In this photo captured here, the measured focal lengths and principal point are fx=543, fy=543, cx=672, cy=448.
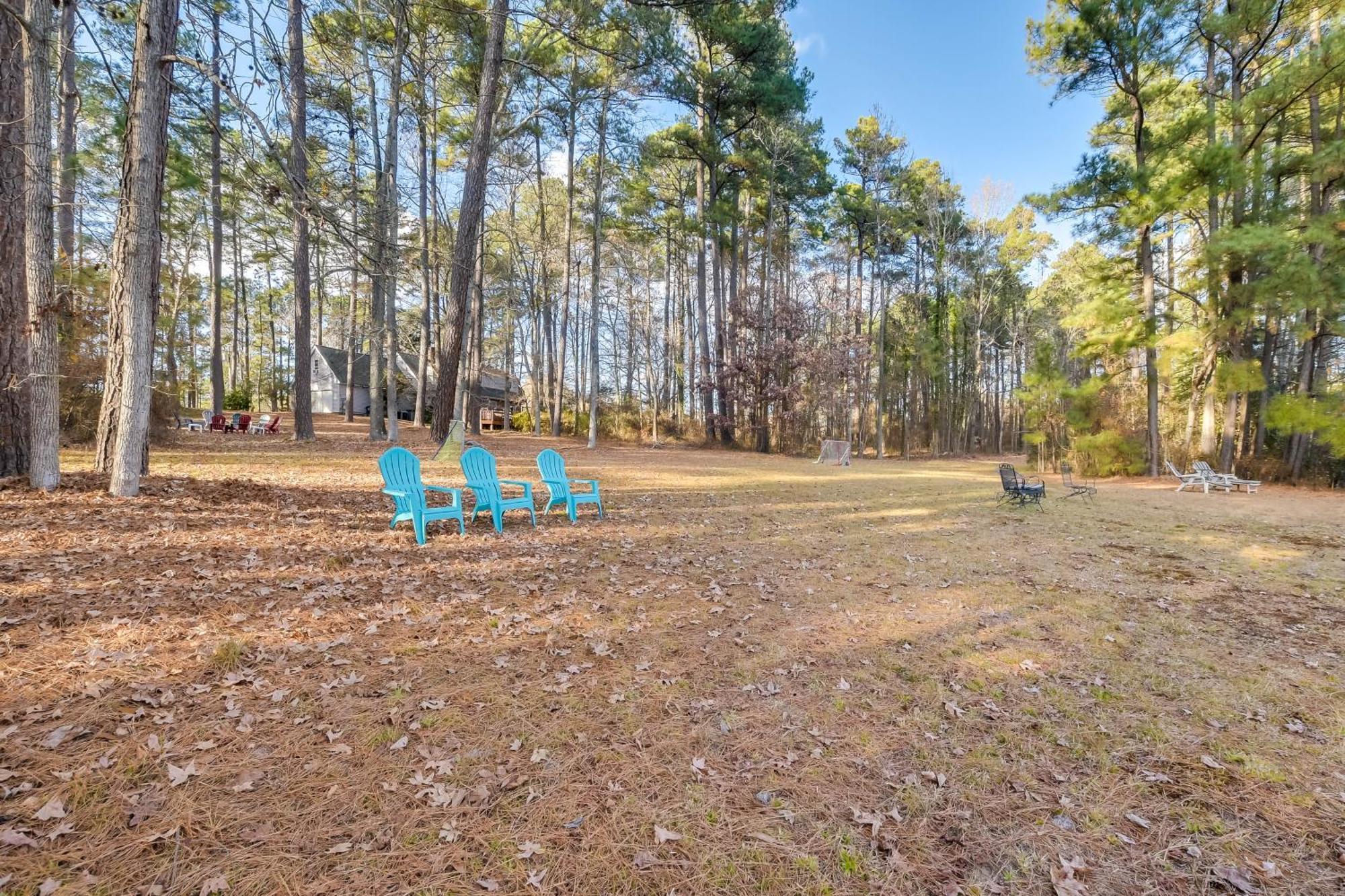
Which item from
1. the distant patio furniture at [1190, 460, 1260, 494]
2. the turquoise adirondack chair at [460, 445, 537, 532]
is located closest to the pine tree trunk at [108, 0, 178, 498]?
the turquoise adirondack chair at [460, 445, 537, 532]

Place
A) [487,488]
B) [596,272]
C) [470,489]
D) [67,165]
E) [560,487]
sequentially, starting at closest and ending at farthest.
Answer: [487,488] → [470,489] → [560,487] → [67,165] → [596,272]

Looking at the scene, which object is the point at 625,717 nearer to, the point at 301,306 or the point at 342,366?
the point at 301,306

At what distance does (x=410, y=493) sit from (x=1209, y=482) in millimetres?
18234

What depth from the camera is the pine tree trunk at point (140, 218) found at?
5082 mm

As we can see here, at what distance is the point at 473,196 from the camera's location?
10.7m

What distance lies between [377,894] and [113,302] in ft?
21.2

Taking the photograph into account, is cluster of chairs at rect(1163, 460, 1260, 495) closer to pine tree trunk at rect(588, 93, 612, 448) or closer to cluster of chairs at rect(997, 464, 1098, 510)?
cluster of chairs at rect(997, 464, 1098, 510)

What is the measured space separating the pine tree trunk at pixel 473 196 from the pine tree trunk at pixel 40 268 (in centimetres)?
513

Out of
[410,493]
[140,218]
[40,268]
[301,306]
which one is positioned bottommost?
[410,493]

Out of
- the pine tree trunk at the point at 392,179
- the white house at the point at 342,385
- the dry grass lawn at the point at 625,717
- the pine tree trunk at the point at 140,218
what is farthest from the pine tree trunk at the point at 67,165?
the white house at the point at 342,385

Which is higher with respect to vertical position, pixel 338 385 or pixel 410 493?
pixel 338 385

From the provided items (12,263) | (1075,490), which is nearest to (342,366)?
(12,263)

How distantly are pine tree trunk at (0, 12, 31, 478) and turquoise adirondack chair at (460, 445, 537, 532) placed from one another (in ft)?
13.8

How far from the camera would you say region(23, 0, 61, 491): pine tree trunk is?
17.3 ft
